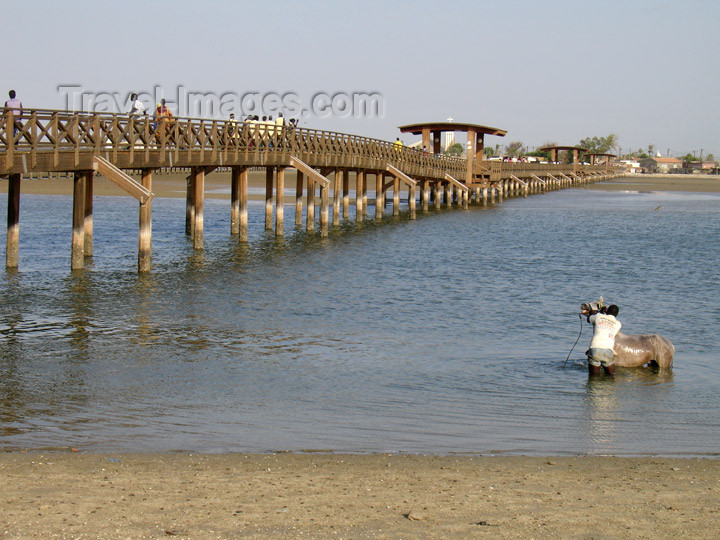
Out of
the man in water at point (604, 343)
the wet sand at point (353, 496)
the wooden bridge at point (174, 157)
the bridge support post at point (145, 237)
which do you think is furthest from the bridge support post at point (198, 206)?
the wet sand at point (353, 496)

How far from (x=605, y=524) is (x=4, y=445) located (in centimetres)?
560

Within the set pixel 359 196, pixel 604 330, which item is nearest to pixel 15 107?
pixel 604 330

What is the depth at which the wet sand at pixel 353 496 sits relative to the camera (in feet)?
21.2

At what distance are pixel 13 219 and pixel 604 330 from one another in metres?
14.7

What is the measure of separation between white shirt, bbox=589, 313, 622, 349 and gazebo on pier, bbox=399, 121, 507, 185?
157 feet

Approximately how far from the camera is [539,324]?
56.2 ft

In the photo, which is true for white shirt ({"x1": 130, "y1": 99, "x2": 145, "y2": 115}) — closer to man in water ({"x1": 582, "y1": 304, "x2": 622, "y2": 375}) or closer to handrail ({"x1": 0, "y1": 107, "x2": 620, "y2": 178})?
handrail ({"x1": 0, "y1": 107, "x2": 620, "y2": 178})

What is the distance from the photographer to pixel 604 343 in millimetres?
12469

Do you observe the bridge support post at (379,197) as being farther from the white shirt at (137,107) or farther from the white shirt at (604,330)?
the white shirt at (604,330)

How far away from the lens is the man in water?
12.4 metres

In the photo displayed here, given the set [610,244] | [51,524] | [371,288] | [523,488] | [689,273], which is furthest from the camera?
[610,244]

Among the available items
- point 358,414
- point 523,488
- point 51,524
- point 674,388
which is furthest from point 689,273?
point 51,524

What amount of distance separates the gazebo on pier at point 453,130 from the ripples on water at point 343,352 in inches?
1221

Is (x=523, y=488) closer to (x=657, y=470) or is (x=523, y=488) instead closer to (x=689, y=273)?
(x=657, y=470)
